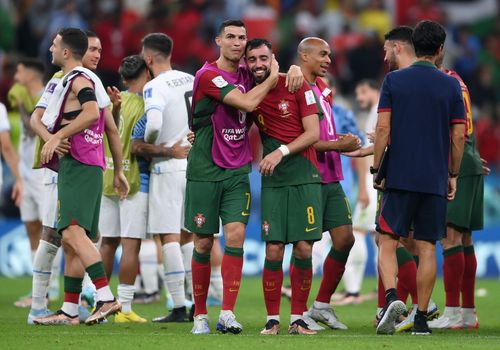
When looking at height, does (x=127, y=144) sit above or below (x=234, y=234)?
above

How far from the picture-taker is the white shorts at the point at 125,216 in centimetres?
1150

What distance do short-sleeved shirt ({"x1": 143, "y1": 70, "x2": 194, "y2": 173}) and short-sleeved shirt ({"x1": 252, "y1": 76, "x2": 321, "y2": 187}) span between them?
5.57 ft

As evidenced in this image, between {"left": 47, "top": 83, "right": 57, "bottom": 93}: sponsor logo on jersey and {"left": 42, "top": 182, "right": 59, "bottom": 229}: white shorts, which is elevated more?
{"left": 47, "top": 83, "right": 57, "bottom": 93}: sponsor logo on jersey

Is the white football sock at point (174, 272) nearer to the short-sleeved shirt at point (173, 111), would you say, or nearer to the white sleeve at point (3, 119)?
the short-sleeved shirt at point (173, 111)

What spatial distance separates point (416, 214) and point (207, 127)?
6.01 ft

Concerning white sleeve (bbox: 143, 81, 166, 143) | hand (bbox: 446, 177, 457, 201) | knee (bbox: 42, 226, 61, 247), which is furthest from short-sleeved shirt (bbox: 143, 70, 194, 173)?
hand (bbox: 446, 177, 457, 201)

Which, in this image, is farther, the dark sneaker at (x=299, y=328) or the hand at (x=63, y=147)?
the hand at (x=63, y=147)

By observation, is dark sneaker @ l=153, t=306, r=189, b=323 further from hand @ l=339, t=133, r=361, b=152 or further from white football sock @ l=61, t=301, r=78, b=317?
hand @ l=339, t=133, r=361, b=152

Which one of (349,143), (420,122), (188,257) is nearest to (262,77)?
(349,143)

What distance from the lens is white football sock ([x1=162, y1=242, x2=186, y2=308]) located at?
1147 cm

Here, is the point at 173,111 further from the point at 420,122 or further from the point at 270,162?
the point at 420,122

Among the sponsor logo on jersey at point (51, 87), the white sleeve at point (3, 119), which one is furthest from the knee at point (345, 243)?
the white sleeve at point (3, 119)

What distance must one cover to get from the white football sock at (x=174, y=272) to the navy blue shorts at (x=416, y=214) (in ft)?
8.25

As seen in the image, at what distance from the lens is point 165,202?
11531mm
